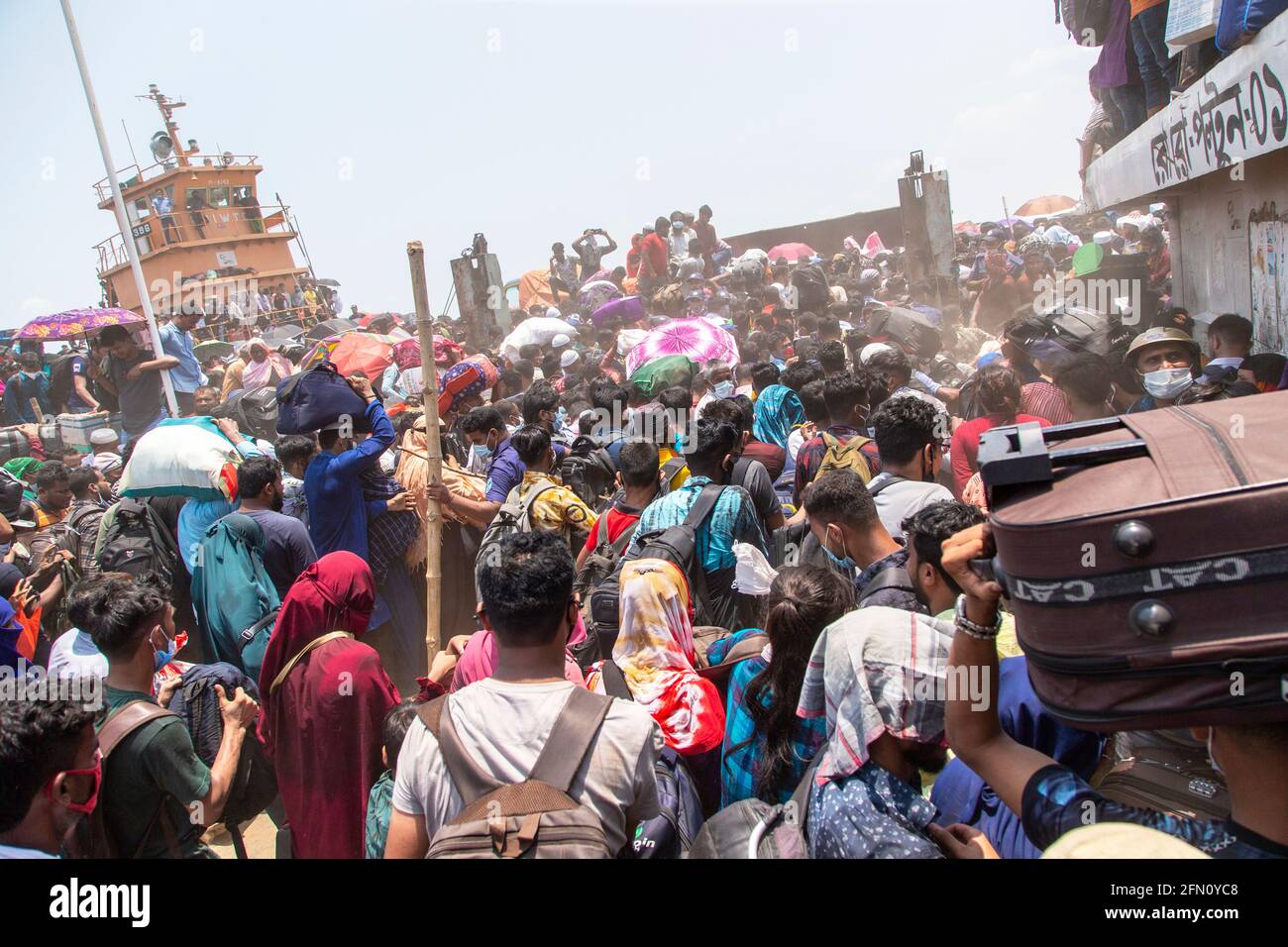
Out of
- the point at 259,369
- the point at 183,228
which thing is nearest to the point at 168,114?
the point at 183,228

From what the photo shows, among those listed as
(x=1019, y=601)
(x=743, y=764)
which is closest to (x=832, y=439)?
(x=743, y=764)

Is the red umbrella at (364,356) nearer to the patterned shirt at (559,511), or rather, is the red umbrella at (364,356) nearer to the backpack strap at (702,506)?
the patterned shirt at (559,511)

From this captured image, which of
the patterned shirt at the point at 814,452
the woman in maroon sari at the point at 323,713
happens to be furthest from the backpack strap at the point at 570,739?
the patterned shirt at the point at 814,452

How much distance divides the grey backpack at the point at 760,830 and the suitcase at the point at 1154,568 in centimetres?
96

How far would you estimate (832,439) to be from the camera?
4910mm

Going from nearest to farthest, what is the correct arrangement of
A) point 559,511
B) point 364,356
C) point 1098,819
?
point 1098,819, point 559,511, point 364,356

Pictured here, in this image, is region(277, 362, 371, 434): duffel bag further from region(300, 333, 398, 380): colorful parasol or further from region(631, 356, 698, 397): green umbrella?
region(300, 333, 398, 380): colorful parasol

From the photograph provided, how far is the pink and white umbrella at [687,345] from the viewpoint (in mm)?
8719

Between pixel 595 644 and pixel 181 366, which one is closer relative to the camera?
pixel 595 644

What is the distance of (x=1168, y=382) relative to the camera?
16.1 ft

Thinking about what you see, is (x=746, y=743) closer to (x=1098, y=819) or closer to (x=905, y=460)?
(x=1098, y=819)

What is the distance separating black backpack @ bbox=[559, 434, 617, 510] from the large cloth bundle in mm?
2013

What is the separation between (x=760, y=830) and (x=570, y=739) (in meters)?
0.52
